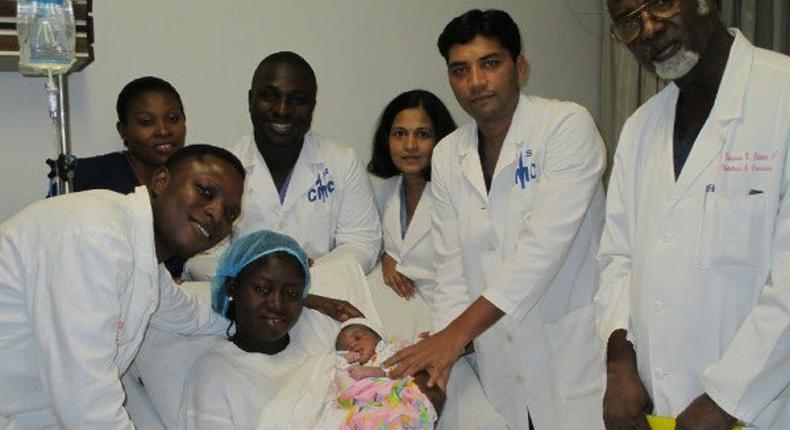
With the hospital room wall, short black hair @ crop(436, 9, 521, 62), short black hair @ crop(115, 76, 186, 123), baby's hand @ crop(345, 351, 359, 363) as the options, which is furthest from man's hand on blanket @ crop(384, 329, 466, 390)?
the hospital room wall

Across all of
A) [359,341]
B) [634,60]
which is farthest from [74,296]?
[634,60]

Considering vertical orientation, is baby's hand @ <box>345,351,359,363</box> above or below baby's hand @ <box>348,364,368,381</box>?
above

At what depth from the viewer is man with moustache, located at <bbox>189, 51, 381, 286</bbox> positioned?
2.79 meters

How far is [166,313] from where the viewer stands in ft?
7.43

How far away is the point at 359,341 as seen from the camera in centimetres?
243

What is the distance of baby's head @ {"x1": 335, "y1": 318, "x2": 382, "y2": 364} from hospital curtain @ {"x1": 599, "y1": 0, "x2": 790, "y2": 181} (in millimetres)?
1745

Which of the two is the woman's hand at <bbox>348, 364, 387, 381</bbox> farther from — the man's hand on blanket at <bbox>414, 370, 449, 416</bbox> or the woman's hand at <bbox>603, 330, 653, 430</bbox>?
the woman's hand at <bbox>603, 330, 653, 430</bbox>

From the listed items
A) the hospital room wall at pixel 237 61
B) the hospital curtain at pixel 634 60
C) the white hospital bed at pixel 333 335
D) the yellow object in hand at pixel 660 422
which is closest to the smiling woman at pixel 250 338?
the white hospital bed at pixel 333 335

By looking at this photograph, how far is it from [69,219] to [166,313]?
0.67m

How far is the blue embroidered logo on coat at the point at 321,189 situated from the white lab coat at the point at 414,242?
0.29 m

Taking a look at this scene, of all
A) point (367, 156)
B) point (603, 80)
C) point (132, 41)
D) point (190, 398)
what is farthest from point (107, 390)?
point (603, 80)

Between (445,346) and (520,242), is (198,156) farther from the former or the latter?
(520,242)

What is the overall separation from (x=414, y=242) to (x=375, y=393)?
0.86 metres

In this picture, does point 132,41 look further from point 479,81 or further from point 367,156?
point 479,81
